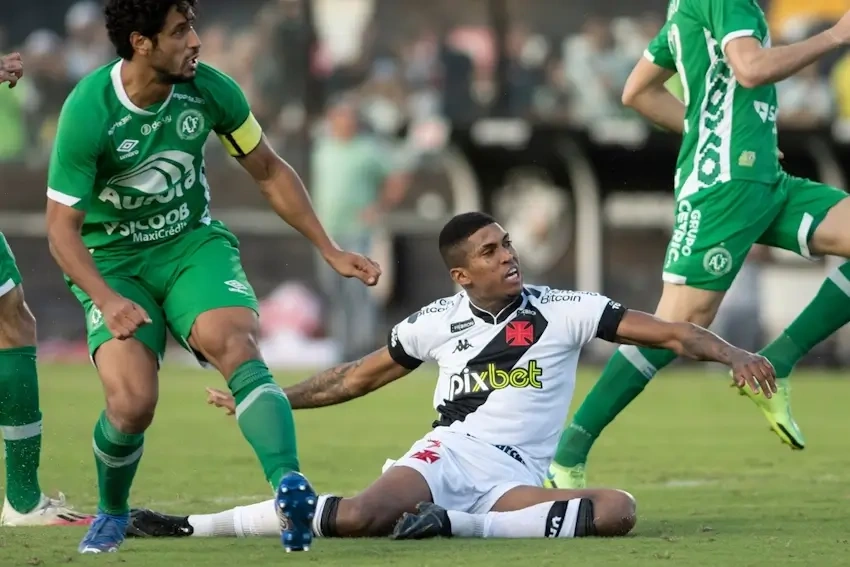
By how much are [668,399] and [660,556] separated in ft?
31.7

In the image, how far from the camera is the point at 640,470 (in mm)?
9625

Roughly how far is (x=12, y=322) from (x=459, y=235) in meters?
2.04

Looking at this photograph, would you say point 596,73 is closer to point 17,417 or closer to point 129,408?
point 17,417

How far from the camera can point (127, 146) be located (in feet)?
21.0

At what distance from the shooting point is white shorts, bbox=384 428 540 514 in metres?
6.66

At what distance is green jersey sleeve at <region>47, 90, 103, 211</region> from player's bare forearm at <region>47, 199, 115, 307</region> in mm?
42

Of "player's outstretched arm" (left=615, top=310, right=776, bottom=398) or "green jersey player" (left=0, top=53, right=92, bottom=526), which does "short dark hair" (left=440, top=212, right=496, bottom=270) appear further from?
"green jersey player" (left=0, top=53, right=92, bottom=526)

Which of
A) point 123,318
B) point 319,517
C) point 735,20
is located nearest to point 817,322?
point 735,20

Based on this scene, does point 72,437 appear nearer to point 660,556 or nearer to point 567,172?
point 660,556

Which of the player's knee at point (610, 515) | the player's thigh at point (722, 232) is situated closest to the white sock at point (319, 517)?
the player's knee at point (610, 515)

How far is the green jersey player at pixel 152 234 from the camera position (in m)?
6.17

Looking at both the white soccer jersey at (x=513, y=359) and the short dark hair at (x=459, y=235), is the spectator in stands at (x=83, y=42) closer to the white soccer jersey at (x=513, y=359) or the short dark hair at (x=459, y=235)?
the short dark hair at (x=459, y=235)

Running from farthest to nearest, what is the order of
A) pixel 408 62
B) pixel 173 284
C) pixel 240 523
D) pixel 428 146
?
pixel 408 62, pixel 428 146, pixel 240 523, pixel 173 284

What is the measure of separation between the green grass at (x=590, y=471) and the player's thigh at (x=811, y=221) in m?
1.18
